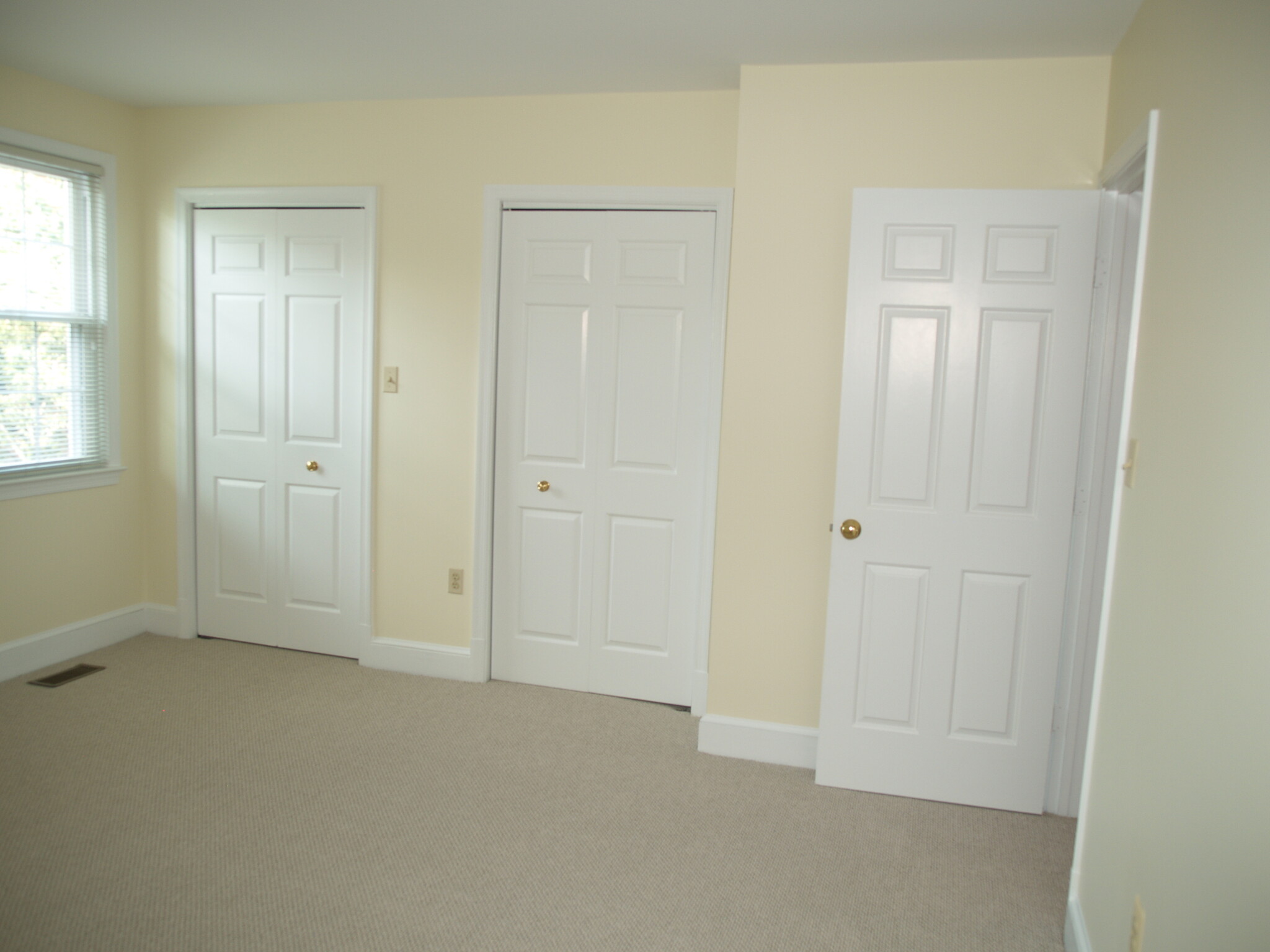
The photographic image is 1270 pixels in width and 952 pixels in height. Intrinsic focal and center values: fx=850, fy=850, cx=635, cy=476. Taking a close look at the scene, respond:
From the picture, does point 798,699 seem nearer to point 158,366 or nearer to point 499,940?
point 499,940

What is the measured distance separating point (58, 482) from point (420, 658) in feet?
5.77

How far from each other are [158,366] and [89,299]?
1.34ft

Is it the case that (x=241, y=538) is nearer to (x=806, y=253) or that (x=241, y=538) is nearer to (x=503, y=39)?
(x=503, y=39)

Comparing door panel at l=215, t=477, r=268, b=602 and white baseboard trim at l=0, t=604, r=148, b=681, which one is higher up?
door panel at l=215, t=477, r=268, b=602

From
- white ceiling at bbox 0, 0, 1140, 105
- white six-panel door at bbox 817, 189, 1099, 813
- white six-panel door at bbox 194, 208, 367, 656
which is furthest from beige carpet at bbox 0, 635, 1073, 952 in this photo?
white ceiling at bbox 0, 0, 1140, 105

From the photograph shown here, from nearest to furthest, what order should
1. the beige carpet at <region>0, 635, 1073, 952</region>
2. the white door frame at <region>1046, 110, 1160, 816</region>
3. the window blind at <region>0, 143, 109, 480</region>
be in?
the beige carpet at <region>0, 635, 1073, 952</region> < the white door frame at <region>1046, 110, 1160, 816</region> < the window blind at <region>0, 143, 109, 480</region>

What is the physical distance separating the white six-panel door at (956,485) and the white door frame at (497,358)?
65 cm

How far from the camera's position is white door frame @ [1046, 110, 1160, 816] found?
8.59 ft

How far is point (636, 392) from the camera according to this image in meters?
3.48

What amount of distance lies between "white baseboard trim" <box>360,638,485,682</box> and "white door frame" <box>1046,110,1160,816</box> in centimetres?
230

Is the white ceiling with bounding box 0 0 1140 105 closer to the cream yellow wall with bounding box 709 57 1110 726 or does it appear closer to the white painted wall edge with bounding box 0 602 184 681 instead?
the cream yellow wall with bounding box 709 57 1110 726

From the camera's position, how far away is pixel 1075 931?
2.09 m

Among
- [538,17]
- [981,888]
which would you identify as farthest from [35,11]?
[981,888]

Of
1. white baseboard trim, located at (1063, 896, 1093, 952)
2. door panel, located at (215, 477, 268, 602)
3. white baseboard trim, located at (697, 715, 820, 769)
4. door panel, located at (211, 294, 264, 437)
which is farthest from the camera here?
door panel, located at (215, 477, 268, 602)
